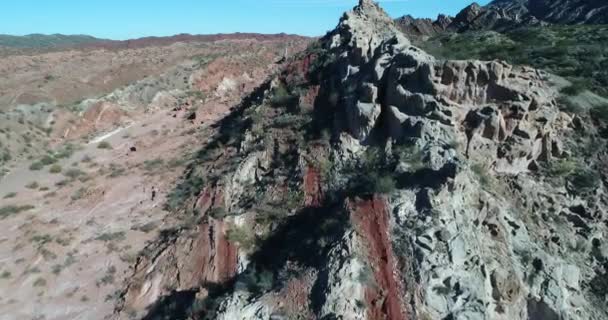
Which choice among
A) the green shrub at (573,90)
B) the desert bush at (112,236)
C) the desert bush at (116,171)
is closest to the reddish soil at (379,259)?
the green shrub at (573,90)

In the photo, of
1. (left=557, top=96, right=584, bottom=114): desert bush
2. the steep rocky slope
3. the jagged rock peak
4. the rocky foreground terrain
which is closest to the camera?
the steep rocky slope

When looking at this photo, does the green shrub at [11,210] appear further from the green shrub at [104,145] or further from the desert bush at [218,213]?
the desert bush at [218,213]

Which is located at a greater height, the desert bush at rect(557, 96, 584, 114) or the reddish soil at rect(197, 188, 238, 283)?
the desert bush at rect(557, 96, 584, 114)

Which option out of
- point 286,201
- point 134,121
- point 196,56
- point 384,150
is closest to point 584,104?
point 384,150

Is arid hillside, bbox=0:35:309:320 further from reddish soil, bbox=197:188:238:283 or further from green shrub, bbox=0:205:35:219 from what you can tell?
reddish soil, bbox=197:188:238:283

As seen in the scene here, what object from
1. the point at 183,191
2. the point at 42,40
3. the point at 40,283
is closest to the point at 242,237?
the point at 183,191

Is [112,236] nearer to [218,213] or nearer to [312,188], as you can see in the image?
[218,213]

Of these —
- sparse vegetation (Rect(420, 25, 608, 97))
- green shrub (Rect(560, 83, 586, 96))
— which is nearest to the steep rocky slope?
green shrub (Rect(560, 83, 586, 96))
